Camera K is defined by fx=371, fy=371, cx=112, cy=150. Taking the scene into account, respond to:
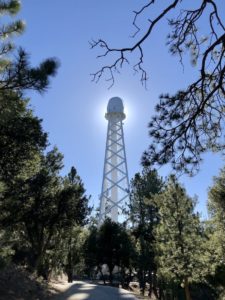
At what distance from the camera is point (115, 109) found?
7581 cm

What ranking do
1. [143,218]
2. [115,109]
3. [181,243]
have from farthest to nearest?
[115,109] → [143,218] → [181,243]

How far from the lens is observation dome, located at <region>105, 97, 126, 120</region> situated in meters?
75.3

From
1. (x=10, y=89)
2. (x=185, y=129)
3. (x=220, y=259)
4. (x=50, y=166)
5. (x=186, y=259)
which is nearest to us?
(x=185, y=129)

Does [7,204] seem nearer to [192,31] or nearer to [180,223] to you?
[180,223]

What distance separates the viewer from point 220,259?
24.4 metres

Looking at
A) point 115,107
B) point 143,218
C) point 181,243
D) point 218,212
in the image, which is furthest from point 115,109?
point 181,243

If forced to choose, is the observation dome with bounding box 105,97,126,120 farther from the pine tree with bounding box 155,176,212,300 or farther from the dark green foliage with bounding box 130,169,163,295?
the pine tree with bounding box 155,176,212,300

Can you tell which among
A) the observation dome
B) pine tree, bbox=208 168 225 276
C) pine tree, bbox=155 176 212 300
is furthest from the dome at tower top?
pine tree, bbox=155 176 212 300

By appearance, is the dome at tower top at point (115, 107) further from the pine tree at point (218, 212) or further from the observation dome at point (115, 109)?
the pine tree at point (218, 212)

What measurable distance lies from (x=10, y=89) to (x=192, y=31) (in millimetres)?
6488

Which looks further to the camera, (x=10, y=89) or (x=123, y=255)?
(x=123, y=255)

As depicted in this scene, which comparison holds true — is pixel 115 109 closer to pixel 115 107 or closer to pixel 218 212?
pixel 115 107

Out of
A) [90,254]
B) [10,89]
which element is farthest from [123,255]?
[10,89]

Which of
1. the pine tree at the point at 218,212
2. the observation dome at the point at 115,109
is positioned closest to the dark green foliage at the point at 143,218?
the pine tree at the point at 218,212
